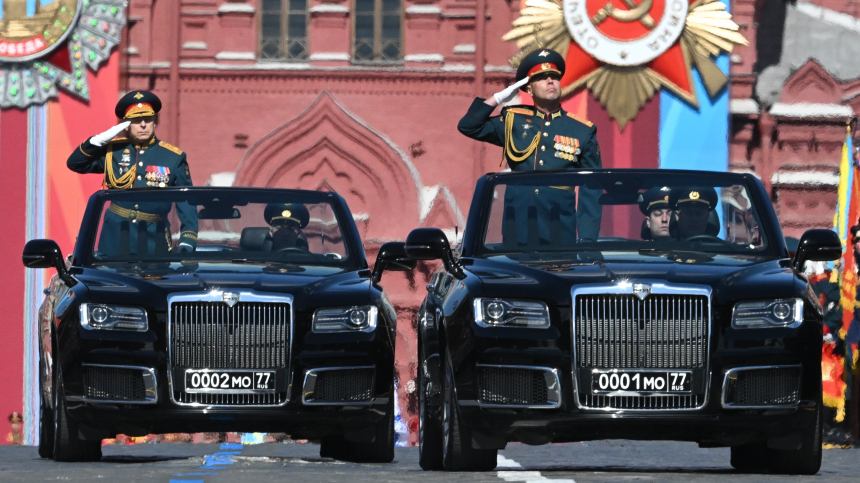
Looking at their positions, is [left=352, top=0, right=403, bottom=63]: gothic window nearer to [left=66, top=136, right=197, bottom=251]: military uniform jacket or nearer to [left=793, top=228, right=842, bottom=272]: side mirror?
[left=66, top=136, right=197, bottom=251]: military uniform jacket

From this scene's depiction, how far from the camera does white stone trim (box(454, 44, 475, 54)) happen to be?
92.2 feet

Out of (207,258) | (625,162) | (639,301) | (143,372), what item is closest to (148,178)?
(207,258)

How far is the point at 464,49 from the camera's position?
28094 millimetres

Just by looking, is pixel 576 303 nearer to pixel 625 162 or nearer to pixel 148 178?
pixel 148 178

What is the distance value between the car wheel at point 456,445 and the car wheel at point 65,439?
2017 millimetres

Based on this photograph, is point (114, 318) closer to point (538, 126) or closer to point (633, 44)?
point (538, 126)

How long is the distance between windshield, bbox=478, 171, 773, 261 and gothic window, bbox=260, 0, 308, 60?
18.7 m

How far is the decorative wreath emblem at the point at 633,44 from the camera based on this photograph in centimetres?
2677

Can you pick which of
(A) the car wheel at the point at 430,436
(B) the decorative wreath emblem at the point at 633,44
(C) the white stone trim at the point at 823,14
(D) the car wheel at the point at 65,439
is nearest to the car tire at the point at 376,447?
(A) the car wheel at the point at 430,436

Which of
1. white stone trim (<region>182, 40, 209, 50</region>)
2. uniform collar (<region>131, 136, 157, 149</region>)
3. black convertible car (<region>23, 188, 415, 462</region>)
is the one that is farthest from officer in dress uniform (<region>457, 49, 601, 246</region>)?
white stone trim (<region>182, 40, 209, 50</region>)

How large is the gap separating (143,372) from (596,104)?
60.4 ft

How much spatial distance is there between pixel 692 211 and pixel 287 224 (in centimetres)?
243

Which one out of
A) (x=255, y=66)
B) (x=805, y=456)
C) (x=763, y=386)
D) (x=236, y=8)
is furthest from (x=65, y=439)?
(x=236, y=8)

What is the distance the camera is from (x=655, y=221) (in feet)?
30.8
